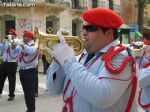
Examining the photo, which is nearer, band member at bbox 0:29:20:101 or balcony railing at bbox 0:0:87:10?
band member at bbox 0:29:20:101

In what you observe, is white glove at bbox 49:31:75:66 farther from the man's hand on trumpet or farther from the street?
the street

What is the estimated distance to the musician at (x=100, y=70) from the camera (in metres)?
2.76

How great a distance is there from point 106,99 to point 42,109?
22.6 ft

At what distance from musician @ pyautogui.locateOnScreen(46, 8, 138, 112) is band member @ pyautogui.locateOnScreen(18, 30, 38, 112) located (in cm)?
556

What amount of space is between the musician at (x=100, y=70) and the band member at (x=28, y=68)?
18.2ft

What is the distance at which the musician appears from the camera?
2760mm

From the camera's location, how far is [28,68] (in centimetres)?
952

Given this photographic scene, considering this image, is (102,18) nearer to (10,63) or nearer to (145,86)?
(145,86)

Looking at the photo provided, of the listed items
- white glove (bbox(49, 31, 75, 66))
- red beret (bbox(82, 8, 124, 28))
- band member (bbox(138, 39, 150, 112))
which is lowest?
band member (bbox(138, 39, 150, 112))

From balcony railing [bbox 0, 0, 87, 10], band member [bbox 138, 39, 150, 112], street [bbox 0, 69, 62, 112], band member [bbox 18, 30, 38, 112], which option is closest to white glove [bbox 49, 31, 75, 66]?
band member [bbox 138, 39, 150, 112]

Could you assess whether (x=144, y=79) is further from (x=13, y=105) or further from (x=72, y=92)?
(x=13, y=105)

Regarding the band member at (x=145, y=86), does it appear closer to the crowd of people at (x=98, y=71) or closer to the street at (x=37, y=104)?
the crowd of people at (x=98, y=71)

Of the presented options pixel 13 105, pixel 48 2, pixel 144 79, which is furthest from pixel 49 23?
pixel 144 79

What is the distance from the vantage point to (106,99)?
8.96 ft
